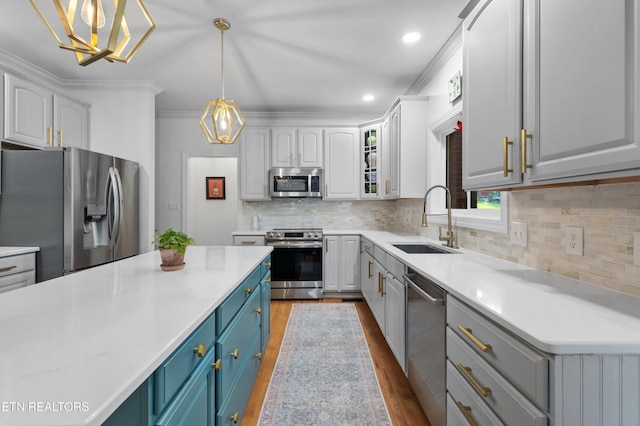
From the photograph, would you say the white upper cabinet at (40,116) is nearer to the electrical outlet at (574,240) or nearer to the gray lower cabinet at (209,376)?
the gray lower cabinet at (209,376)

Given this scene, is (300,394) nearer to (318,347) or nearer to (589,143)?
(318,347)

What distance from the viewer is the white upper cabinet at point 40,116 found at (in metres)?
2.58

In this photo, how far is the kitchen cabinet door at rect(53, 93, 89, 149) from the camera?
3.02 metres

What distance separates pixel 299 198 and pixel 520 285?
11.4ft

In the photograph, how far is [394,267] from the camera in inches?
88.1

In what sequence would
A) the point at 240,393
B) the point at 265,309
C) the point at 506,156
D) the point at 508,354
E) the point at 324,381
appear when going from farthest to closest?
the point at 265,309
the point at 324,381
the point at 240,393
the point at 506,156
the point at 508,354

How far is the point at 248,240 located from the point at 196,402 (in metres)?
3.02

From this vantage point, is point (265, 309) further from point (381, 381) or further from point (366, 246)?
point (366, 246)

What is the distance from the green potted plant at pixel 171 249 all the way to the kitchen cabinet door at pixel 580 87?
161 cm

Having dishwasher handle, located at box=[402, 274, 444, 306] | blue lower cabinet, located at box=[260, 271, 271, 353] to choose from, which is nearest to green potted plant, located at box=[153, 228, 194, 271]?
blue lower cabinet, located at box=[260, 271, 271, 353]

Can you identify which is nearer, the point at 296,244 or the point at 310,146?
the point at 296,244

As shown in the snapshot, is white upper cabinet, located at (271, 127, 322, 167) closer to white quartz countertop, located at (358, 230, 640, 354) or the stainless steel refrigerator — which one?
the stainless steel refrigerator

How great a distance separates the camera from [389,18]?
227 cm

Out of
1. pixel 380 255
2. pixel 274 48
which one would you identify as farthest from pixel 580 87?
pixel 274 48
